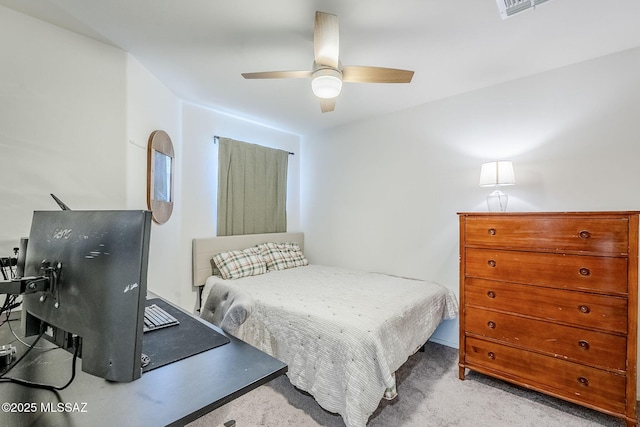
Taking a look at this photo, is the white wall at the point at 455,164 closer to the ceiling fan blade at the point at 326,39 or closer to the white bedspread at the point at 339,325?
the white bedspread at the point at 339,325

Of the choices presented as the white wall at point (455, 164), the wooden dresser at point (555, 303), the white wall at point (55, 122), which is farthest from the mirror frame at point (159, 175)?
the wooden dresser at point (555, 303)

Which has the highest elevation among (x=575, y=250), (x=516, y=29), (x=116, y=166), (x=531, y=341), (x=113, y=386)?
(x=516, y=29)

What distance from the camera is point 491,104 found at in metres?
2.63

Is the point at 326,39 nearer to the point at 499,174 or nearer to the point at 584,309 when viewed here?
the point at 499,174

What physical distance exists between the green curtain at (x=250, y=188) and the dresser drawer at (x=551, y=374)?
2667 millimetres

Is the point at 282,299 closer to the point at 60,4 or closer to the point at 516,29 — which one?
the point at 60,4

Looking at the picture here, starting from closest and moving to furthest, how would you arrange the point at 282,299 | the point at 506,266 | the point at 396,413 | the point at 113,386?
the point at 113,386 < the point at 396,413 < the point at 506,266 < the point at 282,299

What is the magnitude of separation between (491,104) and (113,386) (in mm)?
3228

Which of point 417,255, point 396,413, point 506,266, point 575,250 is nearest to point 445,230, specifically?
point 417,255

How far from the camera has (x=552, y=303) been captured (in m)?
1.91

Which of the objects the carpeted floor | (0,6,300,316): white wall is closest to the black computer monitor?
the carpeted floor

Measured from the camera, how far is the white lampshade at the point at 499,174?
2.27 m

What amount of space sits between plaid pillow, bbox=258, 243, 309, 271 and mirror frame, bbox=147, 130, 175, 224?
121cm

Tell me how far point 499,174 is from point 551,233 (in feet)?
1.98
